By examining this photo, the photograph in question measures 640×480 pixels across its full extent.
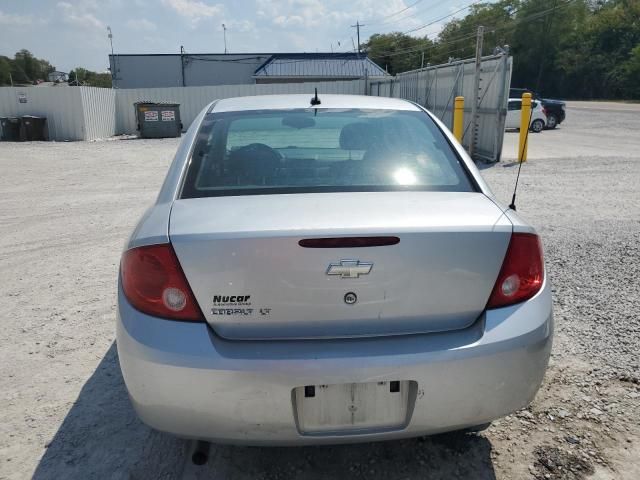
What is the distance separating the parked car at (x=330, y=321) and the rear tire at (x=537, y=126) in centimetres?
2186

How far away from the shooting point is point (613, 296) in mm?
4043

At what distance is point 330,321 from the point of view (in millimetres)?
1847

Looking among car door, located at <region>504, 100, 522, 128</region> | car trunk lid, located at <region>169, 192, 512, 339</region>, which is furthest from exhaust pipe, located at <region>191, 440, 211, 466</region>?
car door, located at <region>504, 100, 522, 128</region>

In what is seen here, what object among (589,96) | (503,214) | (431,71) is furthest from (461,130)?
(589,96)

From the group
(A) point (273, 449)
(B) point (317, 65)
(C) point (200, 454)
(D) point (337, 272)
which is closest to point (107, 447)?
(C) point (200, 454)

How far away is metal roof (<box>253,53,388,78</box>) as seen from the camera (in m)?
40.0

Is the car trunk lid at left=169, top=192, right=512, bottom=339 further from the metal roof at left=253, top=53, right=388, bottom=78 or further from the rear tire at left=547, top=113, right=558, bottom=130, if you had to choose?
the metal roof at left=253, top=53, right=388, bottom=78

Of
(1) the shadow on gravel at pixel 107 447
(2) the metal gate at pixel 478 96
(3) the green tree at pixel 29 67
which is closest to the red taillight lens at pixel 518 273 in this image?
(1) the shadow on gravel at pixel 107 447

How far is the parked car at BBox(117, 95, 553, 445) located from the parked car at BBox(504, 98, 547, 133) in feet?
67.0

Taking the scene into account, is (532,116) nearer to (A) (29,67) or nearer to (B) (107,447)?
(B) (107,447)

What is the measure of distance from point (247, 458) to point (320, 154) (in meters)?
1.61

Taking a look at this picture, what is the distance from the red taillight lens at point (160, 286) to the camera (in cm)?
183

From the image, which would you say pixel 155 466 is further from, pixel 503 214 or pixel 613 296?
pixel 613 296

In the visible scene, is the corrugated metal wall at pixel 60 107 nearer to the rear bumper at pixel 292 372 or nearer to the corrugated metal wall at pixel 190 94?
the corrugated metal wall at pixel 190 94
